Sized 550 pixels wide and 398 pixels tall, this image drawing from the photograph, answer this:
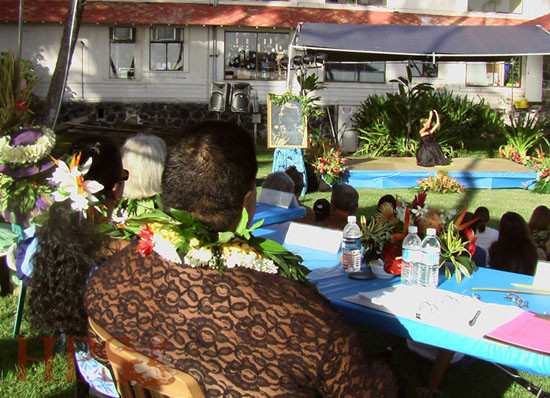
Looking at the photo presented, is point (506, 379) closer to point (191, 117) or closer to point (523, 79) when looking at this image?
point (191, 117)

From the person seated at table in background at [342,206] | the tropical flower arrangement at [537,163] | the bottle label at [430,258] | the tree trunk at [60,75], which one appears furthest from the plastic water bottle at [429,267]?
the tropical flower arrangement at [537,163]

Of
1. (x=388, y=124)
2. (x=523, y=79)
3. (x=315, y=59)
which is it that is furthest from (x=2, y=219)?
(x=523, y=79)

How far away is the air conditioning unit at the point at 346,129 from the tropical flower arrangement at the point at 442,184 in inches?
252

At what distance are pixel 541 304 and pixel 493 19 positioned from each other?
18.6 meters

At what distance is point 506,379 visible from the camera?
133 inches

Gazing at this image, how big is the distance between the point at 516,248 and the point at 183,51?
50.2ft

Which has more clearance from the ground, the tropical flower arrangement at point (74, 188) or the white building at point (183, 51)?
the white building at point (183, 51)

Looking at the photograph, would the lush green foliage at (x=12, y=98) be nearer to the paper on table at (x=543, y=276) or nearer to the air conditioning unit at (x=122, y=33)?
the paper on table at (x=543, y=276)

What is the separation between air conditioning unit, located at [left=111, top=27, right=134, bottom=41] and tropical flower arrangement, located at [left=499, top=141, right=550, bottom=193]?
11039 mm

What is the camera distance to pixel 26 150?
3.53 m

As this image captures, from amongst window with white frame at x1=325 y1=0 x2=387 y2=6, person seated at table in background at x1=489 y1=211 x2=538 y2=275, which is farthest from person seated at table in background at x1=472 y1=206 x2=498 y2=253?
window with white frame at x1=325 y1=0 x2=387 y2=6

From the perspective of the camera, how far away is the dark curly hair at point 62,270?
2.06 metres

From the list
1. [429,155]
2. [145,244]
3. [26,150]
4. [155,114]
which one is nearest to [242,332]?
[145,244]

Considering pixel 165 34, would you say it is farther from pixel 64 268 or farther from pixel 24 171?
pixel 64 268
